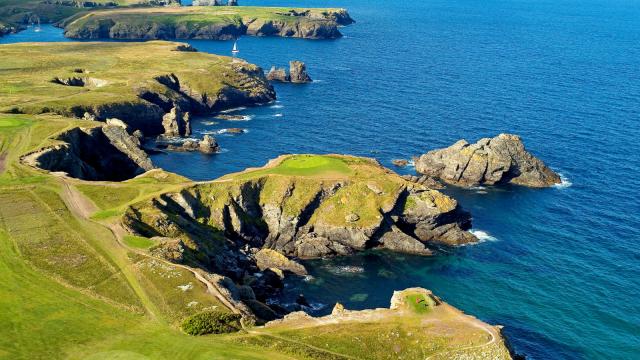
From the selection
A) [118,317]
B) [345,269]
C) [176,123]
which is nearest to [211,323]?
[118,317]

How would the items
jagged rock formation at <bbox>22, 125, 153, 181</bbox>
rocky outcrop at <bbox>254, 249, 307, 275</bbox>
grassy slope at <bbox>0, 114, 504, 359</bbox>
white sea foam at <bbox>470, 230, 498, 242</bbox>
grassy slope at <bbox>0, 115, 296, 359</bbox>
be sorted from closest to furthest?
grassy slope at <bbox>0, 115, 296, 359</bbox>, grassy slope at <bbox>0, 114, 504, 359</bbox>, rocky outcrop at <bbox>254, 249, 307, 275</bbox>, white sea foam at <bbox>470, 230, 498, 242</bbox>, jagged rock formation at <bbox>22, 125, 153, 181</bbox>

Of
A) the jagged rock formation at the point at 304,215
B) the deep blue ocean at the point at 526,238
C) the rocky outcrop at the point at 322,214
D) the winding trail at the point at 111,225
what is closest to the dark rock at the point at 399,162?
the deep blue ocean at the point at 526,238

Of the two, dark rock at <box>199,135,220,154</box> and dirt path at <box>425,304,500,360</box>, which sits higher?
dirt path at <box>425,304,500,360</box>

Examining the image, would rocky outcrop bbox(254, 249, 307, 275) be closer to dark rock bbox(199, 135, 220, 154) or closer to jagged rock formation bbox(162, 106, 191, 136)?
dark rock bbox(199, 135, 220, 154)

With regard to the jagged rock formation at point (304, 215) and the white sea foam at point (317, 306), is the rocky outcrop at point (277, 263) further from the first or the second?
the white sea foam at point (317, 306)

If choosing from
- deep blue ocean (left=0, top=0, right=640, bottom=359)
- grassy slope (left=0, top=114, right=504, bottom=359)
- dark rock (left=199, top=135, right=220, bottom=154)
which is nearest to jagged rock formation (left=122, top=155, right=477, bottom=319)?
deep blue ocean (left=0, top=0, right=640, bottom=359)
